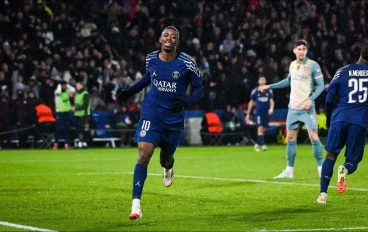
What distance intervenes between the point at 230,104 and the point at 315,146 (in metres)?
17.7

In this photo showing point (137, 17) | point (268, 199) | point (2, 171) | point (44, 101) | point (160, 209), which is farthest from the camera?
point (137, 17)

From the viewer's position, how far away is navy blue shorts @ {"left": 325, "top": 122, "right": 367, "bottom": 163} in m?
11.8

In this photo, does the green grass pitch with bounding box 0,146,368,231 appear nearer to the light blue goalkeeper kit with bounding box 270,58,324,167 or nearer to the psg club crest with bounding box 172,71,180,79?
the light blue goalkeeper kit with bounding box 270,58,324,167

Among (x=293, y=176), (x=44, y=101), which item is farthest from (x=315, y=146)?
(x=44, y=101)

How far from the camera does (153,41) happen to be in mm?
33594

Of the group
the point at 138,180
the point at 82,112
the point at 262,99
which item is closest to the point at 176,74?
the point at 138,180

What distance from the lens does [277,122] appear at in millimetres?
34188

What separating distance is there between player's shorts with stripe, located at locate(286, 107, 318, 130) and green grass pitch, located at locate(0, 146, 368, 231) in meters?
1.02

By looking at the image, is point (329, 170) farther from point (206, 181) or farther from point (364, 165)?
point (364, 165)

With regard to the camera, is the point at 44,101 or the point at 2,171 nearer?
the point at 2,171

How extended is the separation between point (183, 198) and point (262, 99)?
56.3 feet

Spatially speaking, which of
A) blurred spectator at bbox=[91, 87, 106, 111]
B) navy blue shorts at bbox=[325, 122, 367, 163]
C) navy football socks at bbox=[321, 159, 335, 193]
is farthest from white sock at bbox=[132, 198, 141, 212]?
blurred spectator at bbox=[91, 87, 106, 111]

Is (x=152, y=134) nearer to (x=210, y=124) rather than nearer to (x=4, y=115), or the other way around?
(x=4, y=115)

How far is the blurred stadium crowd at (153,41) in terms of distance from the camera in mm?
30312
